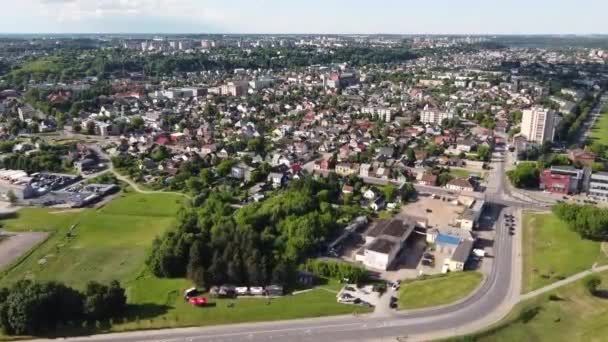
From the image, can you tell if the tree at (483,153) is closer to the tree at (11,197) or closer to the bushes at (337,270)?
the bushes at (337,270)

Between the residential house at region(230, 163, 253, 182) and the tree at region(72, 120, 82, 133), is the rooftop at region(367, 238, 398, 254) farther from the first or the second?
the tree at region(72, 120, 82, 133)

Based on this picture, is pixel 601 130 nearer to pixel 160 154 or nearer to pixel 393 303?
pixel 393 303

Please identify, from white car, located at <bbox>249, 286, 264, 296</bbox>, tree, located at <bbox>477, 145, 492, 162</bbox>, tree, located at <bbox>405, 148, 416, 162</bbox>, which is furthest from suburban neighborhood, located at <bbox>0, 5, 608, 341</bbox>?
tree, located at <bbox>405, 148, 416, 162</bbox>

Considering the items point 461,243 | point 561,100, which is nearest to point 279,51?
point 561,100

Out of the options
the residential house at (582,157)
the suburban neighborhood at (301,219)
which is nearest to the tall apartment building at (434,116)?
the suburban neighborhood at (301,219)

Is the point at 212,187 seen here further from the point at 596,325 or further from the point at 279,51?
the point at 279,51
